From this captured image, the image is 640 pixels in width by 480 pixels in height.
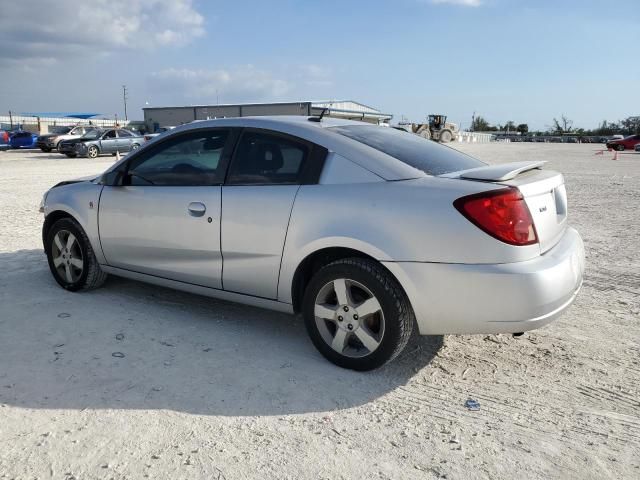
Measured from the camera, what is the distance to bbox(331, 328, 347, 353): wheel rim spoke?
343cm

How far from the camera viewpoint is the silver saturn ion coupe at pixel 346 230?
301 cm

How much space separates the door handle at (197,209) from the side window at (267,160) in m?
0.26

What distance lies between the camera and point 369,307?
329 cm

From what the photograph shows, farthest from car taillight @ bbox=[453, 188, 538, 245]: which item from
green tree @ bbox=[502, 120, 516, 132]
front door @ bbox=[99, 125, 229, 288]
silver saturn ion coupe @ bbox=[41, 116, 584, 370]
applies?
green tree @ bbox=[502, 120, 516, 132]

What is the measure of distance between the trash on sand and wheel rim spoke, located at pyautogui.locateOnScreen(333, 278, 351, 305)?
893 mm

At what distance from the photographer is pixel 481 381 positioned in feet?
11.0

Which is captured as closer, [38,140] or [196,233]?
[196,233]

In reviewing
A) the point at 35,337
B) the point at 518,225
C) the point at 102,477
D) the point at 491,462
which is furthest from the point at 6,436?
the point at 518,225

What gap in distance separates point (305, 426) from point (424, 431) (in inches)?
24.3

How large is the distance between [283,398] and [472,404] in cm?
107

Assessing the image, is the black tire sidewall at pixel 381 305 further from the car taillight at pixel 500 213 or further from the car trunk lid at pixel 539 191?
the car trunk lid at pixel 539 191

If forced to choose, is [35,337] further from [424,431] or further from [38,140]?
[38,140]

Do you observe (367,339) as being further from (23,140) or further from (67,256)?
(23,140)

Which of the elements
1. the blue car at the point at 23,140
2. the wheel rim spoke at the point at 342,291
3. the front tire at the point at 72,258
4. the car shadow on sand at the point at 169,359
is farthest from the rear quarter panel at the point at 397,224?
the blue car at the point at 23,140
